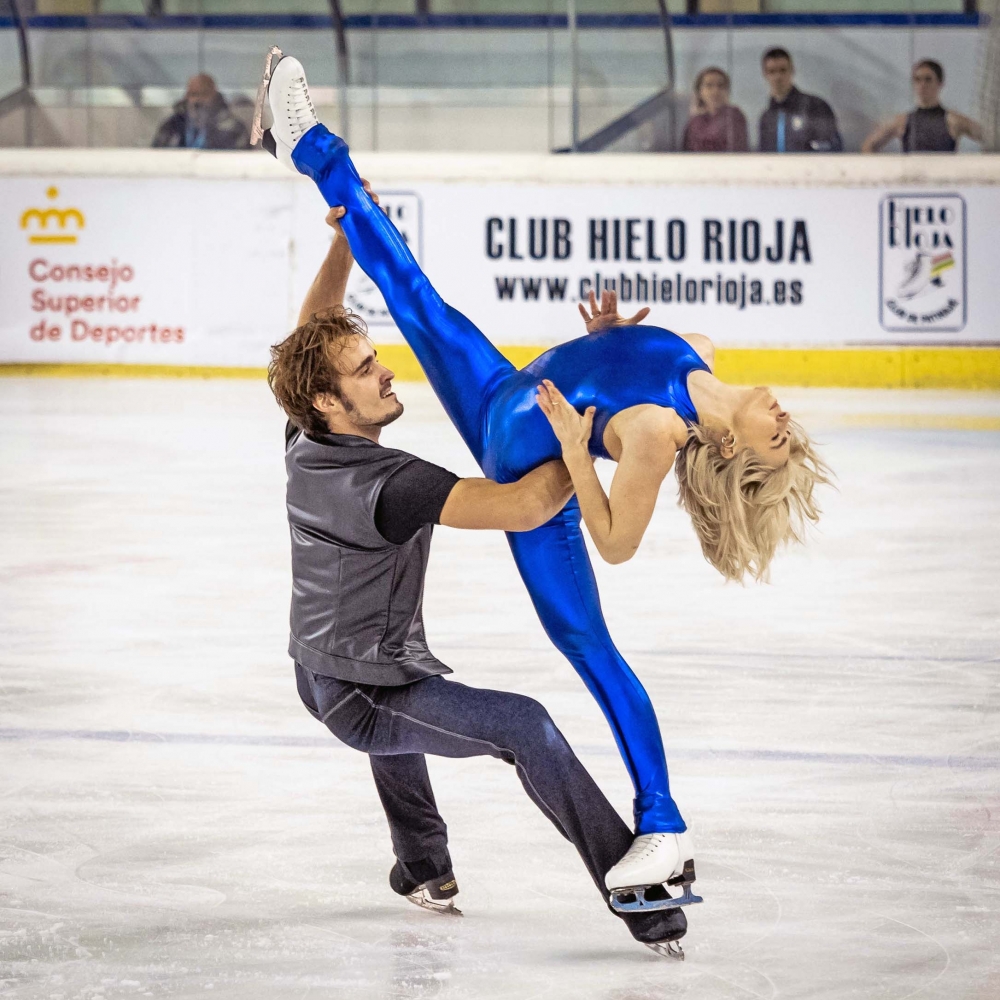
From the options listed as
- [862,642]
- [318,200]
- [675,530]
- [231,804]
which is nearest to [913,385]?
[318,200]

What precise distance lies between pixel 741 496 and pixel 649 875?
68 centimetres

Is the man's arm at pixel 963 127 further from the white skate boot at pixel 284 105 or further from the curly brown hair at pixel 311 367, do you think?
the curly brown hair at pixel 311 367

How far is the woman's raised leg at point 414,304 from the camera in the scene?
3582 millimetres

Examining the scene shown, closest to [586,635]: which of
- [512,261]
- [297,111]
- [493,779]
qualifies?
[493,779]

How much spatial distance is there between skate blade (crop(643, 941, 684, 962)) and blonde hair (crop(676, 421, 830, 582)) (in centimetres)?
65

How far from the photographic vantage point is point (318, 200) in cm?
1359

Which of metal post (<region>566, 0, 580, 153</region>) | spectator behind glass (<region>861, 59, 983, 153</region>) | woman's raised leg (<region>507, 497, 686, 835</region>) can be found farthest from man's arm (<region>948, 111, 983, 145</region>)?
woman's raised leg (<region>507, 497, 686, 835</region>)

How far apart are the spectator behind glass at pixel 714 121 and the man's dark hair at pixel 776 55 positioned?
0.32m

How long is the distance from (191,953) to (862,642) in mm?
2925

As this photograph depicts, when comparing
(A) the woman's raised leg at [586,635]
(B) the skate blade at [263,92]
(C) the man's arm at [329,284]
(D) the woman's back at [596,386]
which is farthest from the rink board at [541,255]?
(A) the woman's raised leg at [586,635]

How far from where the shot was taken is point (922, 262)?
42.8 ft

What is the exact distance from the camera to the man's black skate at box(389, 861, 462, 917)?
3.09m

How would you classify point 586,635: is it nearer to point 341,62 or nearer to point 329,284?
point 329,284

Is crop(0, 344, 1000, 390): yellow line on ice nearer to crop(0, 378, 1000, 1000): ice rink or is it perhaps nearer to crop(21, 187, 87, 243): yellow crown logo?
crop(21, 187, 87, 243): yellow crown logo
